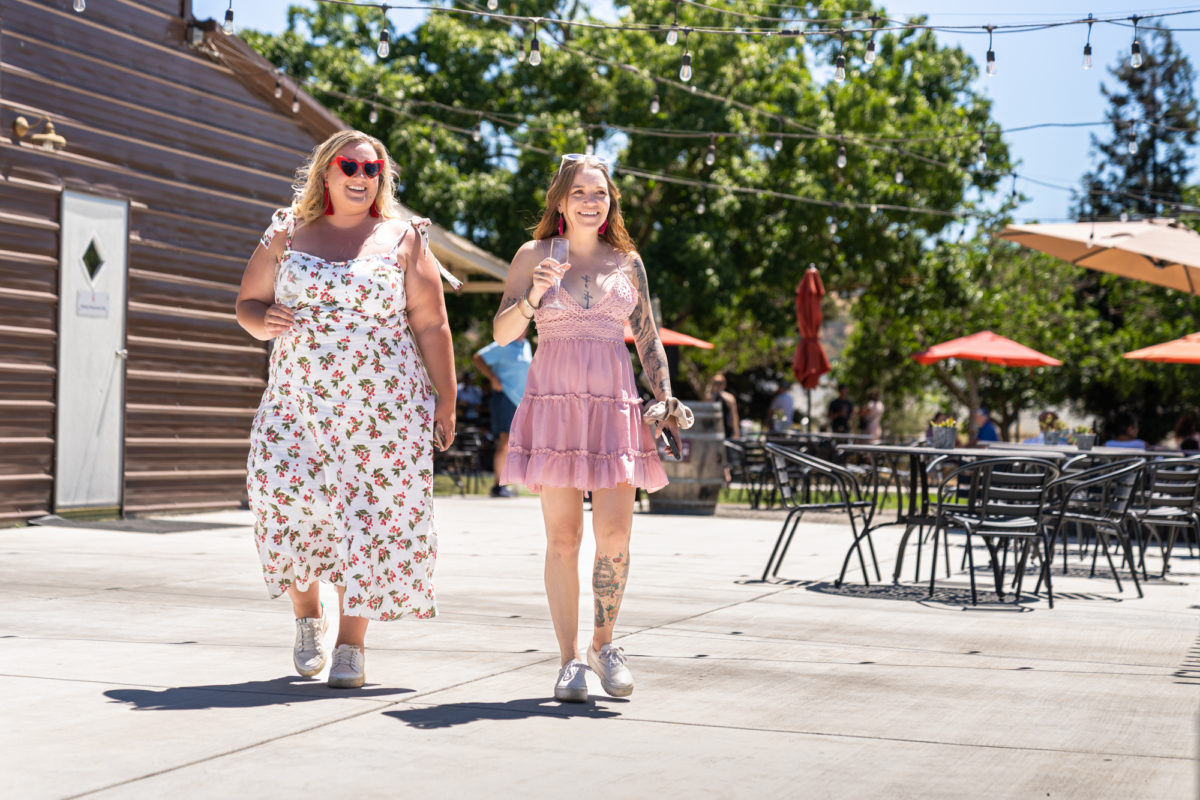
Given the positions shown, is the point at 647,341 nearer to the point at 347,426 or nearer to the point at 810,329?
the point at 347,426

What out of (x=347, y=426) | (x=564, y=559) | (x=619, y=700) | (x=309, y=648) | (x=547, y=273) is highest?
(x=547, y=273)

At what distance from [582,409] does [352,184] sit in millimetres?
1054

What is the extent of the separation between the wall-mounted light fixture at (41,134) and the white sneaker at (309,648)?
6593 mm

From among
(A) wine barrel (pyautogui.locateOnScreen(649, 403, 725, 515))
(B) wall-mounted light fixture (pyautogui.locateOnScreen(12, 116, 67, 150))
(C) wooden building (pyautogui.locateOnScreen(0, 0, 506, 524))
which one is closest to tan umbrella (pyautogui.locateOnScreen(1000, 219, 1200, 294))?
(A) wine barrel (pyautogui.locateOnScreen(649, 403, 725, 515))

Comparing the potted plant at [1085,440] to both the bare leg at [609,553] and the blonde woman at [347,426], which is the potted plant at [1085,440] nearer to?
the bare leg at [609,553]

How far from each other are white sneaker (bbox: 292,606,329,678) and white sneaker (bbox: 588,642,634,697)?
2.92 ft

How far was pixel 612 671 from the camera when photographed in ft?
14.6

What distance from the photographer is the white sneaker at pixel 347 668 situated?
446cm

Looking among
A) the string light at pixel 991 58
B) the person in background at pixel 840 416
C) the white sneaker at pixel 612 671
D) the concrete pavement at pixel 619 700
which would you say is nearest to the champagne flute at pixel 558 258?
the white sneaker at pixel 612 671

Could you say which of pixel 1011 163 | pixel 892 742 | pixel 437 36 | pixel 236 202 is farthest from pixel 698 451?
pixel 1011 163

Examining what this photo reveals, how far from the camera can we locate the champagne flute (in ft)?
14.8

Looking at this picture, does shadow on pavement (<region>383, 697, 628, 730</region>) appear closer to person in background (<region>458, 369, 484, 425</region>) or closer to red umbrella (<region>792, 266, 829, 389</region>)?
red umbrella (<region>792, 266, 829, 389</region>)

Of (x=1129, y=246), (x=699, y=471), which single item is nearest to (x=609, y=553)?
(x=699, y=471)

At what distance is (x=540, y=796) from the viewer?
3.23 m
